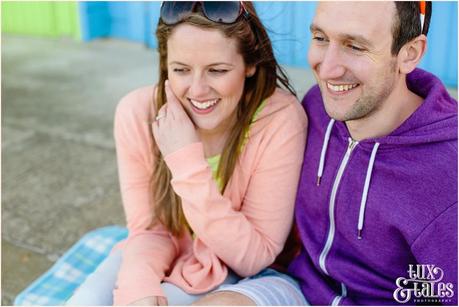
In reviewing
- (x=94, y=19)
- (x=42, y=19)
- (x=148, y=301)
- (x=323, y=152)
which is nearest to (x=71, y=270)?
(x=148, y=301)

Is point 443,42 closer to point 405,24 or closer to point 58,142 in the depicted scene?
point 58,142

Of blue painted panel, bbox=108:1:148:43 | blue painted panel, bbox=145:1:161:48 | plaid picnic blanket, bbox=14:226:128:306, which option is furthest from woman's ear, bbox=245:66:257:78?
Result: blue painted panel, bbox=108:1:148:43

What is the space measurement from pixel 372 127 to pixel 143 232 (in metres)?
0.95

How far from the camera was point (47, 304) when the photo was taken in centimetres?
269

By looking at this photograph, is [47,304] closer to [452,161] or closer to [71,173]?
[71,173]

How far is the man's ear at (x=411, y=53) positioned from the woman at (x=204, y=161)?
44 cm

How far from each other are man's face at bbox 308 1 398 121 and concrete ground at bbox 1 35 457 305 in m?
1.87

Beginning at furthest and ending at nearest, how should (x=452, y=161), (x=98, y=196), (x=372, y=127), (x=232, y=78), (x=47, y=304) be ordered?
(x=98, y=196) → (x=47, y=304) → (x=232, y=78) → (x=372, y=127) → (x=452, y=161)

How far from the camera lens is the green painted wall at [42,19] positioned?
705 cm

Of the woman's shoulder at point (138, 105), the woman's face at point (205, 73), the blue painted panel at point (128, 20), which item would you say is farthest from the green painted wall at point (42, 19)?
the woman's face at point (205, 73)

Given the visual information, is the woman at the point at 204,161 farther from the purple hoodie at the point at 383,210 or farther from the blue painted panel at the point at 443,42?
the blue painted panel at the point at 443,42

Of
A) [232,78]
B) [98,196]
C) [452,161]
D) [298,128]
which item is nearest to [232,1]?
[232,78]

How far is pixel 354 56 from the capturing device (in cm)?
180

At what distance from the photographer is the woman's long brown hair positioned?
205 centimetres
